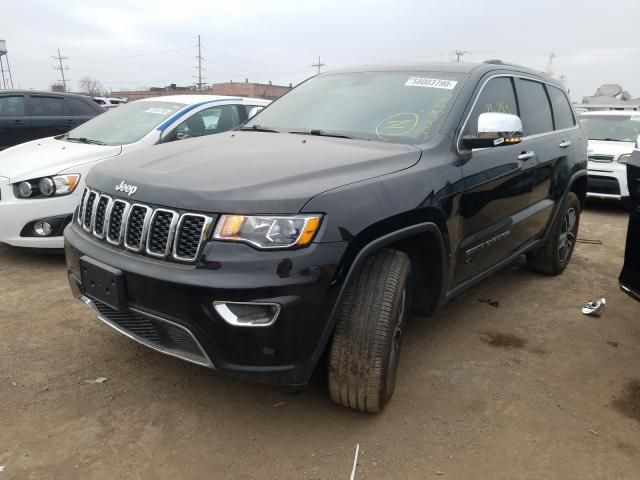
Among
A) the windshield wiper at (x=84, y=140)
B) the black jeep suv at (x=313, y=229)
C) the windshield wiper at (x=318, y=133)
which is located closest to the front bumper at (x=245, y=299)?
the black jeep suv at (x=313, y=229)

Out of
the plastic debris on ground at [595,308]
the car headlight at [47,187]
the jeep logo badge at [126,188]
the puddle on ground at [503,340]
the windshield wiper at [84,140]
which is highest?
the jeep logo badge at [126,188]

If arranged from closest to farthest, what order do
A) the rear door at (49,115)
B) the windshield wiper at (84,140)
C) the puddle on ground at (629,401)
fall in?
the puddle on ground at (629,401) < the windshield wiper at (84,140) < the rear door at (49,115)

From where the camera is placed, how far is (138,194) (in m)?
2.23

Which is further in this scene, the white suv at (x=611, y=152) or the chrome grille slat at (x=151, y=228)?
the white suv at (x=611, y=152)

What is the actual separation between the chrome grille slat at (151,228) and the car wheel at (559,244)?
3.34m

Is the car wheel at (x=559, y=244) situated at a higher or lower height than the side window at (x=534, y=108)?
lower

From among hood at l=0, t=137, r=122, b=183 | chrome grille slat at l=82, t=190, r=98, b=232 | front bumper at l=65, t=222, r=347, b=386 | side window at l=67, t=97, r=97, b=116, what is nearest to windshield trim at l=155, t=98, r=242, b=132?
hood at l=0, t=137, r=122, b=183

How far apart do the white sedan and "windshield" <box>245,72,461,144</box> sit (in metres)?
1.89

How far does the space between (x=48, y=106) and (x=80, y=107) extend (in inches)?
18.0

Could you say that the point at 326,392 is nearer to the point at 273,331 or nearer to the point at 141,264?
the point at 273,331

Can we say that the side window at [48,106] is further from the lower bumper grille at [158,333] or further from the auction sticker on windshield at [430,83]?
the auction sticker on windshield at [430,83]

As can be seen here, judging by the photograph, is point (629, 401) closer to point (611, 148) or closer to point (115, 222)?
point (115, 222)

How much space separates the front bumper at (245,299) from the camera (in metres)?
1.96

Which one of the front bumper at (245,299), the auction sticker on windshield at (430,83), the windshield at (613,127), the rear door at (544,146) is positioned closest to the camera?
the front bumper at (245,299)
